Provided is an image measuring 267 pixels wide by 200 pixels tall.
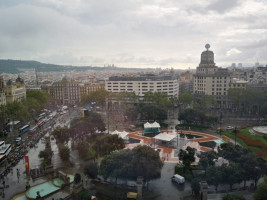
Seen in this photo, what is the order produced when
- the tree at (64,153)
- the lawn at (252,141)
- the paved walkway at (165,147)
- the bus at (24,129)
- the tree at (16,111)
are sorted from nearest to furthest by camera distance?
the tree at (64,153), the paved walkway at (165,147), the lawn at (252,141), the bus at (24,129), the tree at (16,111)

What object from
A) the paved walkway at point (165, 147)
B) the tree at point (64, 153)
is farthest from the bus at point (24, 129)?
the paved walkway at point (165, 147)

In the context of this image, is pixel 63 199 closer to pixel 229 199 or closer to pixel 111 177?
pixel 111 177

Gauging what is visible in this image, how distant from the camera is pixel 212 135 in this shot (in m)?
49.2

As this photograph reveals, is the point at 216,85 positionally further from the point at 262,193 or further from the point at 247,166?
the point at 262,193

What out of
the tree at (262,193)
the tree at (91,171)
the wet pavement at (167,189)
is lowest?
the wet pavement at (167,189)

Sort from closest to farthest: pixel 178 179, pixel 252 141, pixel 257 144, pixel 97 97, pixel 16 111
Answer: pixel 178 179, pixel 257 144, pixel 252 141, pixel 16 111, pixel 97 97

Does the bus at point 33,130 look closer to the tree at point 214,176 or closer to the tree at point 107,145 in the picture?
the tree at point 107,145

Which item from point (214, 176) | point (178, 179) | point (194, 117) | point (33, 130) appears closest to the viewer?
point (214, 176)

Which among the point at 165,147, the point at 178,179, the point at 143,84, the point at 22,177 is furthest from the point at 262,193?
the point at 143,84

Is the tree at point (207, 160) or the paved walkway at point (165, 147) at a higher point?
the tree at point (207, 160)

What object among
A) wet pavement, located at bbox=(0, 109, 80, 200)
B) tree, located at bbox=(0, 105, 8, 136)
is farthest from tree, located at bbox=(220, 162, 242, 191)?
tree, located at bbox=(0, 105, 8, 136)

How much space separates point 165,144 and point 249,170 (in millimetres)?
19228

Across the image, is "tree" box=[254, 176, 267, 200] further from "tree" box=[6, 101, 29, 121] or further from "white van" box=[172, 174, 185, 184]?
"tree" box=[6, 101, 29, 121]

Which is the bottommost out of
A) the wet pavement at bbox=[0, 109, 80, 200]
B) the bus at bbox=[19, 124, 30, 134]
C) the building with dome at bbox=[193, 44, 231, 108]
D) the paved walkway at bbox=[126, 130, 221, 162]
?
the wet pavement at bbox=[0, 109, 80, 200]
